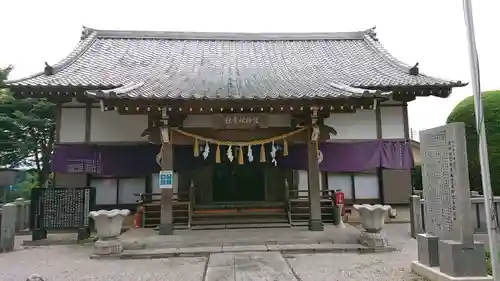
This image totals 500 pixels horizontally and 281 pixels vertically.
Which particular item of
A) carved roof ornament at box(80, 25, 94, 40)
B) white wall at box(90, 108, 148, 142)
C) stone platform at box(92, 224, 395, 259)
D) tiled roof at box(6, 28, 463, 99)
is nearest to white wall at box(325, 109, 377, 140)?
tiled roof at box(6, 28, 463, 99)

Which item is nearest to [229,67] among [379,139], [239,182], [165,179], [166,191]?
[239,182]

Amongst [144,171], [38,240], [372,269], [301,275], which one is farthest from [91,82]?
[372,269]

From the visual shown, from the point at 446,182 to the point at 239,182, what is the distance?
732 centimetres

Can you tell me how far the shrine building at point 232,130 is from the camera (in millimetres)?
8820

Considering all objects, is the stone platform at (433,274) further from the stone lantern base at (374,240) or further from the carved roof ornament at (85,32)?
the carved roof ornament at (85,32)

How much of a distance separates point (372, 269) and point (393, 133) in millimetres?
6247

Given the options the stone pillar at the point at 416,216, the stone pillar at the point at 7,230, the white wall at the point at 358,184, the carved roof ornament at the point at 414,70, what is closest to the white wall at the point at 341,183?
the white wall at the point at 358,184

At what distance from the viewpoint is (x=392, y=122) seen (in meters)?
11.2

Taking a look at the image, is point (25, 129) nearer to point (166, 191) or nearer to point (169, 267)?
point (166, 191)

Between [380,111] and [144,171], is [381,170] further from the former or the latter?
[144,171]

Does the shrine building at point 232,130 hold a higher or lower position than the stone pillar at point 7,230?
higher

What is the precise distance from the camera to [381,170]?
37.4ft

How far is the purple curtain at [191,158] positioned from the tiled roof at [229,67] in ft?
6.46

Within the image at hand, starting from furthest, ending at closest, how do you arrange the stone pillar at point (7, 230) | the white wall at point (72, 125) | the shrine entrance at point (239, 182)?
the shrine entrance at point (239, 182) < the white wall at point (72, 125) < the stone pillar at point (7, 230)
